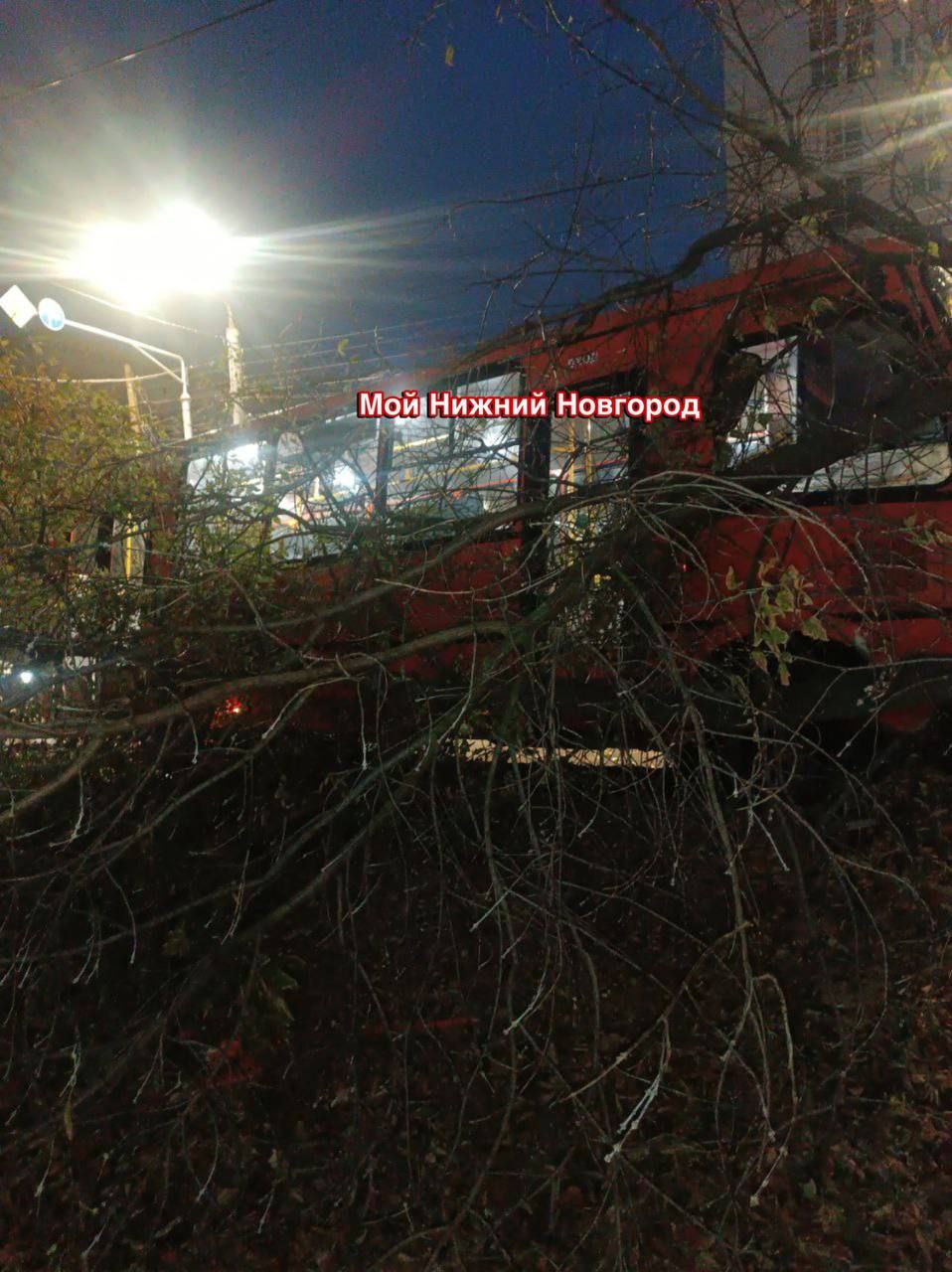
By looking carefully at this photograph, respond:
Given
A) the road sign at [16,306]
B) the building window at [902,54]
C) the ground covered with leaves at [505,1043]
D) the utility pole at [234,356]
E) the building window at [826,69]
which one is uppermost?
the building window at [902,54]

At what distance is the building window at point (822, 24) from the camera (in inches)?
163

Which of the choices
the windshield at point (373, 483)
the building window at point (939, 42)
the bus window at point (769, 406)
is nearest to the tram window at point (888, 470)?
the bus window at point (769, 406)

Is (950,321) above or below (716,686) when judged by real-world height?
above

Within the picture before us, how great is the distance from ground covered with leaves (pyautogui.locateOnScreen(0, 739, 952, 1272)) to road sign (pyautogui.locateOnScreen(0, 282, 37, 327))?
657cm

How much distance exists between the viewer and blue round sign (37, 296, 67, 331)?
8.77 m

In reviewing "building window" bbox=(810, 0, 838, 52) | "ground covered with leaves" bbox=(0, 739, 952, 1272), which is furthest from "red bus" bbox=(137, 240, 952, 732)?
"building window" bbox=(810, 0, 838, 52)

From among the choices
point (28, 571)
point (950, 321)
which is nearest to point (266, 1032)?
point (28, 571)

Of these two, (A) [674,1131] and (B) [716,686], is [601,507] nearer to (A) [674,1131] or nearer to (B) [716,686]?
(B) [716,686]

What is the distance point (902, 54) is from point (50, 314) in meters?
8.28

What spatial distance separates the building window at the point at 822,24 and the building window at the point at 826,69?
0.71 feet

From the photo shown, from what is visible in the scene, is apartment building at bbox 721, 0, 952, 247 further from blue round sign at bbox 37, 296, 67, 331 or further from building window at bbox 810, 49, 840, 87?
blue round sign at bbox 37, 296, 67, 331

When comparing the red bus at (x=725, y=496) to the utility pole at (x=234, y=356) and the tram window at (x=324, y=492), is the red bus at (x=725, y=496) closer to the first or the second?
the tram window at (x=324, y=492)

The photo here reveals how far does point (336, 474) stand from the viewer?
4.61 m

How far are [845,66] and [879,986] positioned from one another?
4.40 metres
